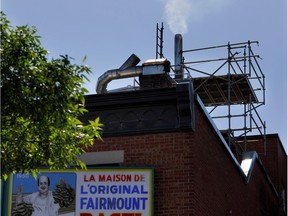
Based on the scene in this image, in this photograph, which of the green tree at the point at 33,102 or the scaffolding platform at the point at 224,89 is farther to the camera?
the scaffolding platform at the point at 224,89

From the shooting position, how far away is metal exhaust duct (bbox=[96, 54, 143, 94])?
90.0ft

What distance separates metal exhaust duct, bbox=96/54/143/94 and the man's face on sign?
973cm

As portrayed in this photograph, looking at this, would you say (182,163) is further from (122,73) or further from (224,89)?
(224,89)

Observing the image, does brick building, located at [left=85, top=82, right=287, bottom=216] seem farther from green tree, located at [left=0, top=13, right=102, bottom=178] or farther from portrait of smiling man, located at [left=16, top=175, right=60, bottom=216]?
green tree, located at [left=0, top=13, right=102, bottom=178]

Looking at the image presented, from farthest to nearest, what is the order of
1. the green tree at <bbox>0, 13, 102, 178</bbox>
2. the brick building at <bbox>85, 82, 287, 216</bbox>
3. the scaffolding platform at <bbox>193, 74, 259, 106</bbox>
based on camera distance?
the scaffolding platform at <bbox>193, 74, 259, 106</bbox>, the brick building at <bbox>85, 82, 287, 216</bbox>, the green tree at <bbox>0, 13, 102, 178</bbox>

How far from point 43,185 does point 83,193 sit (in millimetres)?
983

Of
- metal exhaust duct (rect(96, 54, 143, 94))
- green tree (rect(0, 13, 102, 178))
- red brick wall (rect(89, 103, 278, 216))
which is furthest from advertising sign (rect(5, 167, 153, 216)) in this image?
metal exhaust duct (rect(96, 54, 143, 94))

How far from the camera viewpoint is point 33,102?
1095 centimetres

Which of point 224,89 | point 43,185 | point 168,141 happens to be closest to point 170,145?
point 168,141

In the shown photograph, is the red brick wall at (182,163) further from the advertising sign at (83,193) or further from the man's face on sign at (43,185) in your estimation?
the man's face on sign at (43,185)

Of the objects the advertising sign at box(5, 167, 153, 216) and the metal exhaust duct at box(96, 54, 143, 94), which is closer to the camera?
the advertising sign at box(5, 167, 153, 216)

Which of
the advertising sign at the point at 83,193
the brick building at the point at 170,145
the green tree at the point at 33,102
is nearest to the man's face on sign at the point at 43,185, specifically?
the advertising sign at the point at 83,193

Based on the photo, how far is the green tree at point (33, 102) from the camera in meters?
10.8

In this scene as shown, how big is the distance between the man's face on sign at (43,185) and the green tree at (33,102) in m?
5.90
